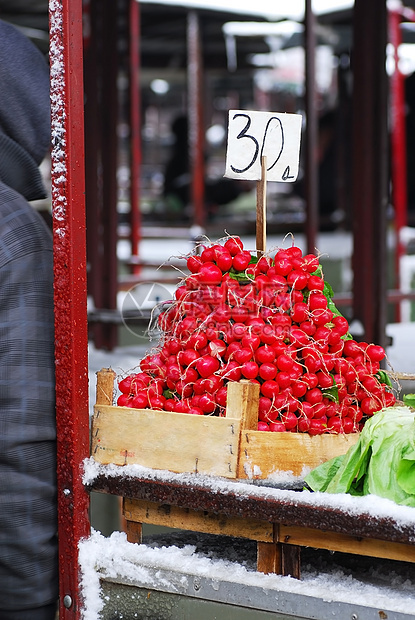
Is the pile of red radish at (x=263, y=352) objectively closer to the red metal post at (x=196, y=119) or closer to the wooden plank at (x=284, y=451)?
the wooden plank at (x=284, y=451)

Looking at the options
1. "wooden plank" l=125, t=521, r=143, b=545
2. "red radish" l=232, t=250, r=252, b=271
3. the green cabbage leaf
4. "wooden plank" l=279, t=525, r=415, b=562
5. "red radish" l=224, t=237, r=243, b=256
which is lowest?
"wooden plank" l=125, t=521, r=143, b=545

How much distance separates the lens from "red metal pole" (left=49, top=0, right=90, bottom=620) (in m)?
1.85

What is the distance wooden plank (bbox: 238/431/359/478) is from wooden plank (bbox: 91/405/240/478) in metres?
0.03

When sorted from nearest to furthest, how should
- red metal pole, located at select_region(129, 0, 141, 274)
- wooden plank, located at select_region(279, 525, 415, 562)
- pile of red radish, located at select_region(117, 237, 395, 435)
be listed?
1. wooden plank, located at select_region(279, 525, 415, 562)
2. pile of red radish, located at select_region(117, 237, 395, 435)
3. red metal pole, located at select_region(129, 0, 141, 274)

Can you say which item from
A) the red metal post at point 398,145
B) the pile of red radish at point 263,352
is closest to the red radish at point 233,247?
the pile of red radish at point 263,352

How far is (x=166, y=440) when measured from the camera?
1854 millimetres

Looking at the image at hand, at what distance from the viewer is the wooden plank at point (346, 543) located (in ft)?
5.42

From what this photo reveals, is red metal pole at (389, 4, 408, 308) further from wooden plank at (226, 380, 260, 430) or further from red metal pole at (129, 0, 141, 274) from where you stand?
wooden plank at (226, 380, 260, 430)

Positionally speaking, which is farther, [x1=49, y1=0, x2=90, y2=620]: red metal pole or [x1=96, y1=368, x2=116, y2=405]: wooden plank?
[x1=96, y1=368, x2=116, y2=405]: wooden plank

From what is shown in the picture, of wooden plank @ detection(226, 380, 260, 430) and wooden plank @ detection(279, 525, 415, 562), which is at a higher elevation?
wooden plank @ detection(226, 380, 260, 430)

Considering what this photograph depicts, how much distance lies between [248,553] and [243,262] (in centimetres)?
71

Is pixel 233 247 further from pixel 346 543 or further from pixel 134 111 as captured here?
pixel 134 111

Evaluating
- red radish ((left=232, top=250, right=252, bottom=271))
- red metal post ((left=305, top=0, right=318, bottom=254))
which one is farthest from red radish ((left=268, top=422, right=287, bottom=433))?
red metal post ((left=305, top=0, right=318, bottom=254))

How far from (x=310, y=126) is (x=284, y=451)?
3.29m
